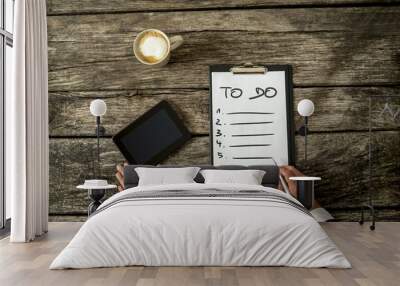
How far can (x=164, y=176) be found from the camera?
532 centimetres

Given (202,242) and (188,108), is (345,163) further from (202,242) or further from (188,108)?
(202,242)

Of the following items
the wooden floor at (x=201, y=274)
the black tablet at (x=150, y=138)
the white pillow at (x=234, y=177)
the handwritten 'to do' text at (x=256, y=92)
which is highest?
the handwritten 'to do' text at (x=256, y=92)

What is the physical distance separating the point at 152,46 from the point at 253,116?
1.40 metres

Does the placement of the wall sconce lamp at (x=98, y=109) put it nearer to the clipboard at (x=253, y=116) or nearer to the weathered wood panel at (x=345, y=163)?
the weathered wood panel at (x=345, y=163)

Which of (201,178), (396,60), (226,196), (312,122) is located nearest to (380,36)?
(396,60)

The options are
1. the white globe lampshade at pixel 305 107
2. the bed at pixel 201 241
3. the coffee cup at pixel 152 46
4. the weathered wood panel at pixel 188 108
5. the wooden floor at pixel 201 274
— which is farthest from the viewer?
the weathered wood panel at pixel 188 108

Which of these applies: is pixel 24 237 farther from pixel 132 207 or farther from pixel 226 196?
pixel 226 196

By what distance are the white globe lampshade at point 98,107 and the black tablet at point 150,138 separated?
40 cm

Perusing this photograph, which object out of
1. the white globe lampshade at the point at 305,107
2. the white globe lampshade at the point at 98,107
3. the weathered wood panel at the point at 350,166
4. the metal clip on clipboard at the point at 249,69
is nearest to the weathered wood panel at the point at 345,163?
the weathered wood panel at the point at 350,166

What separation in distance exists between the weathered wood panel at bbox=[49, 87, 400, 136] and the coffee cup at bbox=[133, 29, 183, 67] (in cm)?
37

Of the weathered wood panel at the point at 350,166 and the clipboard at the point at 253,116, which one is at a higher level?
the clipboard at the point at 253,116

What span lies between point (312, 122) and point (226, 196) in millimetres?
2201

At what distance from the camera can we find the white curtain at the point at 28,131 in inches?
182

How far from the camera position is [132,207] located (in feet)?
12.3
